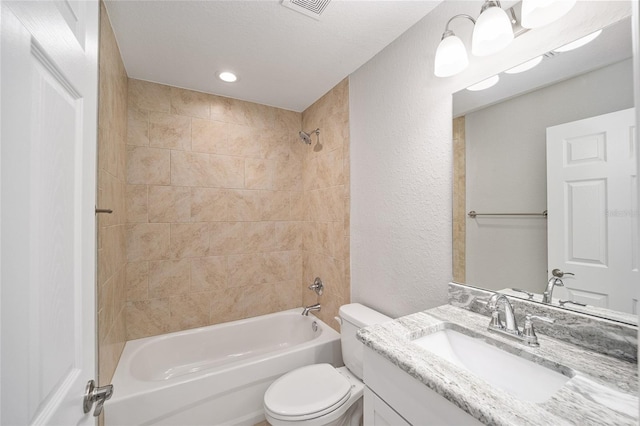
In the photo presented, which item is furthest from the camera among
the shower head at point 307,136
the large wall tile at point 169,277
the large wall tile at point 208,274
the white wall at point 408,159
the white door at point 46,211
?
the shower head at point 307,136

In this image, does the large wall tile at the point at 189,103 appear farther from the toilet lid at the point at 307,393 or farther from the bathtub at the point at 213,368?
the toilet lid at the point at 307,393

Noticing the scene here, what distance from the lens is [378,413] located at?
93cm

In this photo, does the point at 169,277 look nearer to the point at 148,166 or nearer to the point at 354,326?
the point at 148,166

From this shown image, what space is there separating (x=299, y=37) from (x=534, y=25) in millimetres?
1142

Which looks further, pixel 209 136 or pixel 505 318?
pixel 209 136

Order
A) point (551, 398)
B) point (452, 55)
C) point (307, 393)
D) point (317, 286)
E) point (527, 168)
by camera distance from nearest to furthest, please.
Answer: point (551, 398), point (527, 168), point (452, 55), point (307, 393), point (317, 286)

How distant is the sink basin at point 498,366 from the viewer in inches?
30.6

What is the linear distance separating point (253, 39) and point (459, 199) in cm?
147

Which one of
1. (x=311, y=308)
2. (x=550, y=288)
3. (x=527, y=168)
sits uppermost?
(x=527, y=168)

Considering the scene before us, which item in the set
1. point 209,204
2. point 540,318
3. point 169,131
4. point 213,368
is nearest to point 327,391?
point 213,368

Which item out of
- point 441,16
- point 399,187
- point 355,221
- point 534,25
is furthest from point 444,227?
point 441,16

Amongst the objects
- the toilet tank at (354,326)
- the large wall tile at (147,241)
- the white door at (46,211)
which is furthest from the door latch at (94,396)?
the large wall tile at (147,241)

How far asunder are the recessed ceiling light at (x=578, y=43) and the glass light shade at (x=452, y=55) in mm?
312

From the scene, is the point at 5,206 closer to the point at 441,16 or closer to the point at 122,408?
the point at 122,408
